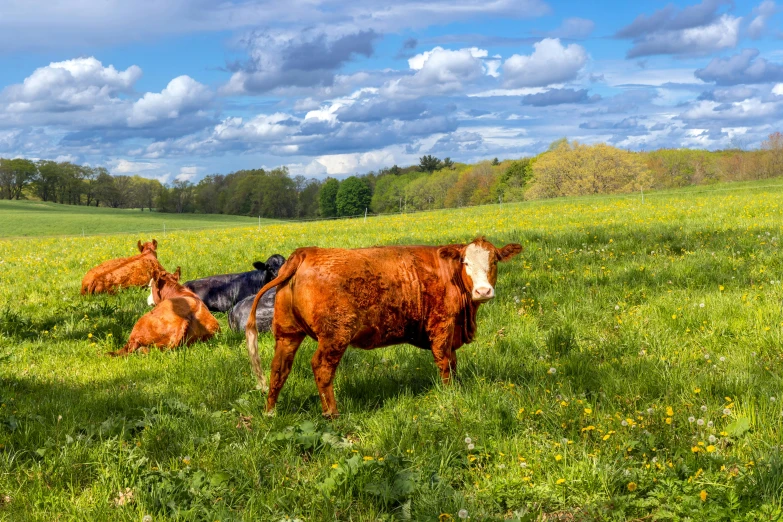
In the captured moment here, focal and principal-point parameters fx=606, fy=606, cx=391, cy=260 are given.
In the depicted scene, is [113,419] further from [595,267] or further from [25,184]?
[25,184]

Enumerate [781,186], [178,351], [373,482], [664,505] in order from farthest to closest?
[781,186], [178,351], [373,482], [664,505]

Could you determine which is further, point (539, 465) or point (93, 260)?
point (93, 260)

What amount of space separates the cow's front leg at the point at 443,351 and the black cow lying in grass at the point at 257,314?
4.37 metres

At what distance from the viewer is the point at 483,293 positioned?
5.66m

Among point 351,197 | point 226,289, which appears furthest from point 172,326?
point 351,197

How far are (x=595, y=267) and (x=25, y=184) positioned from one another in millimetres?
152443

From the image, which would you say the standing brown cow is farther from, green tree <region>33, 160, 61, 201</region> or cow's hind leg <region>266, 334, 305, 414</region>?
green tree <region>33, 160, 61, 201</region>

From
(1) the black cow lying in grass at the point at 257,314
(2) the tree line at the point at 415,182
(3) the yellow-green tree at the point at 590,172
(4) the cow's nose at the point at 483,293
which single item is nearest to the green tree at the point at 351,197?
(2) the tree line at the point at 415,182

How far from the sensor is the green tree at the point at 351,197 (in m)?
154

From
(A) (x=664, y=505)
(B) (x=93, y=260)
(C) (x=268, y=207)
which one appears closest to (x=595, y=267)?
(A) (x=664, y=505)

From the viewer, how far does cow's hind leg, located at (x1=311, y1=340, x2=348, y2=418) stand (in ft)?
17.7

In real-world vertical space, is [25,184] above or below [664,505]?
above

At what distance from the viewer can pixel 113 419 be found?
19.4 ft

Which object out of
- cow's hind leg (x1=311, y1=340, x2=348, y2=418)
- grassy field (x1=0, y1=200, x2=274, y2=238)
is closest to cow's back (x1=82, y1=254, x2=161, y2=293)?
cow's hind leg (x1=311, y1=340, x2=348, y2=418)
